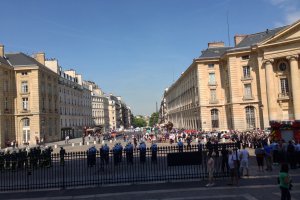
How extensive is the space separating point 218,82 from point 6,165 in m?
41.8

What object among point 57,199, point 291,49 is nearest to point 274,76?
point 291,49

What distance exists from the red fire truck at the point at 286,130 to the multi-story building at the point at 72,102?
51558 mm

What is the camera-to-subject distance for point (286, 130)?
25.2 metres

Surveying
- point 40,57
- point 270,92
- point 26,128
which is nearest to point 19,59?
point 40,57

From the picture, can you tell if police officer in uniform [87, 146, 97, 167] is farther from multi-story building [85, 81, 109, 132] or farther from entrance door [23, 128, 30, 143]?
multi-story building [85, 81, 109, 132]

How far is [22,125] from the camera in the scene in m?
55.5

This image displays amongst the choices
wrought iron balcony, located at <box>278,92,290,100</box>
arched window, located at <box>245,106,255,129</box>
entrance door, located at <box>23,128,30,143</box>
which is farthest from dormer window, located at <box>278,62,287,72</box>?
entrance door, located at <box>23,128,30,143</box>

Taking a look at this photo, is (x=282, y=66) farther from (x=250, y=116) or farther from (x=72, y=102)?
(x=72, y=102)

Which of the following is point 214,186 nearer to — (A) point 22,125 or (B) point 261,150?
(B) point 261,150

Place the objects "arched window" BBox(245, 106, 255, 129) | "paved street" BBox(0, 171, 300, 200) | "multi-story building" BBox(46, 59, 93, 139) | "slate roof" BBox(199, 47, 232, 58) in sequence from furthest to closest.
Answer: "multi-story building" BBox(46, 59, 93, 139), "slate roof" BBox(199, 47, 232, 58), "arched window" BBox(245, 106, 255, 129), "paved street" BBox(0, 171, 300, 200)

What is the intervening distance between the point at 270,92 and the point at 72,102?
49.6 meters

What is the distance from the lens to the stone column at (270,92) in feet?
148

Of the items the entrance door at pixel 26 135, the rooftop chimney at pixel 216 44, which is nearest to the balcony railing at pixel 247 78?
the rooftop chimney at pixel 216 44

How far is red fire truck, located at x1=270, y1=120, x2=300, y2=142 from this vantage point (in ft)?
80.8
